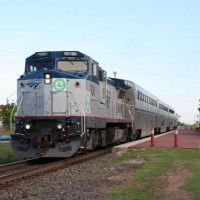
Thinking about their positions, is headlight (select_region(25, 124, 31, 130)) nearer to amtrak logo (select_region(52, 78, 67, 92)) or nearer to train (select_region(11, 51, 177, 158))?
train (select_region(11, 51, 177, 158))

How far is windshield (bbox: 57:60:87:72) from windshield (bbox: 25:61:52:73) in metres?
0.47

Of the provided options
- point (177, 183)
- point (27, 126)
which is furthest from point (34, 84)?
point (177, 183)

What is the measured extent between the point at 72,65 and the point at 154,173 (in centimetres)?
678

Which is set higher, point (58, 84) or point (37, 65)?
point (37, 65)

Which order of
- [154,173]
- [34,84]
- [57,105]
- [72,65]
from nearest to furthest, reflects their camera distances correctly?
1. [154,173]
2. [57,105]
3. [34,84]
4. [72,65]

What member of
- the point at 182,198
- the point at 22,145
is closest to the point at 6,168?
the point at 22,145

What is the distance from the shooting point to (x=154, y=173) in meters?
12.0

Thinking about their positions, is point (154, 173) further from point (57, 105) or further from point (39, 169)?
point (57, 105)

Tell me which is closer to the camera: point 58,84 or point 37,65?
point 58,84

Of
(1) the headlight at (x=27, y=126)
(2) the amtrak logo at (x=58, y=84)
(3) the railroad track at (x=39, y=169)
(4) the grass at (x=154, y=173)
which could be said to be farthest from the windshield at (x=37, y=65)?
(4) the grass at (x=154, y=173)

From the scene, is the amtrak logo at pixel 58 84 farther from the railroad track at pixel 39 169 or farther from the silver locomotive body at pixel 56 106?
the railroad track at pixel 39 169

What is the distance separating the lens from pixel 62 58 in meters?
16.9

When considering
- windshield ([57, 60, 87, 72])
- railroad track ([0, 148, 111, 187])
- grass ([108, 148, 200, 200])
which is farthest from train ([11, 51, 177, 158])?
grass ([108, 148, 200, 200])

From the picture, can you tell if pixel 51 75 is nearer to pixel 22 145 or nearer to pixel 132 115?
pixel 22 145
